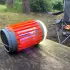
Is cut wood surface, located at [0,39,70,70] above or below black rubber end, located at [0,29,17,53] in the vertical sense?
below

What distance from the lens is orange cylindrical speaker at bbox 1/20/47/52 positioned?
3.11m

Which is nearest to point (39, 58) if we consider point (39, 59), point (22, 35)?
point (39, 59)

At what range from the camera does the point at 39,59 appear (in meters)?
3.05

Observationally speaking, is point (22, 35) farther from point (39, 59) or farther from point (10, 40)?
point (39, 59)

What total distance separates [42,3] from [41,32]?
20.5 ft

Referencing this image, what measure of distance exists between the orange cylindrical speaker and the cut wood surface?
0.41 feet

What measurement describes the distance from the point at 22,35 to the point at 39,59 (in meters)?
0.47

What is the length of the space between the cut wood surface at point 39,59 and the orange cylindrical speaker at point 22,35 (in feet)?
0.41

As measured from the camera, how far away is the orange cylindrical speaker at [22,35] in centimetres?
311

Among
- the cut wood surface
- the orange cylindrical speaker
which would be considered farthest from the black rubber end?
the cut wood surface

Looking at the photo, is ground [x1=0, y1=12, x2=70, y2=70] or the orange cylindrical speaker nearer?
ground [x1=0, y1=12, x2=70, y2=70]

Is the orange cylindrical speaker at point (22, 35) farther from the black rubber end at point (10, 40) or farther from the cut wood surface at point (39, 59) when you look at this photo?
the cut wood surface at point (39, 59)

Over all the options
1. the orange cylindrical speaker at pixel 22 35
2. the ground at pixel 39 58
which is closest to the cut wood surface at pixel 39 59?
the ground at pixel 39 58

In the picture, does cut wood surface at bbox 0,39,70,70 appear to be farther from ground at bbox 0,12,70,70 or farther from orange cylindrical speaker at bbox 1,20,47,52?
orange cylindrical speaker at bbox 1,20,47,52
